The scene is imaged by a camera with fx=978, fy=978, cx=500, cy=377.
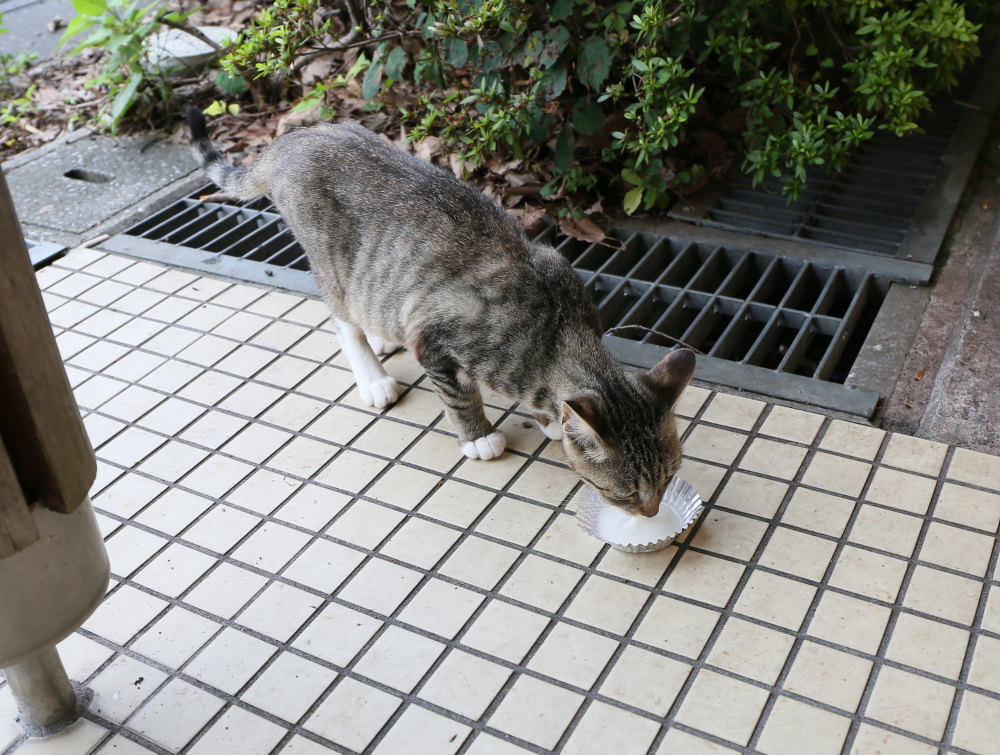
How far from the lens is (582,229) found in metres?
4.37

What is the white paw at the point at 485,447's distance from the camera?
3277 mm

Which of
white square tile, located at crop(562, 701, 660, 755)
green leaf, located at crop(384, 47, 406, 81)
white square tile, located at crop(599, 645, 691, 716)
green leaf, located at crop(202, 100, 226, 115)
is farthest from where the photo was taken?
green leaf, located at crop(202, 100, 226, 115)

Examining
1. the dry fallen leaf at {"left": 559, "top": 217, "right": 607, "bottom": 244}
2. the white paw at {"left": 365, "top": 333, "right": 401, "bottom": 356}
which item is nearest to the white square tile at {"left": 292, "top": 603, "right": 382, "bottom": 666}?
the white paw at {"left": 365, "top": 333, "right": 401, "bottom": 356}

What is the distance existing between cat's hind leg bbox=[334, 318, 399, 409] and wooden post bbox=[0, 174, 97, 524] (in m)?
1.56

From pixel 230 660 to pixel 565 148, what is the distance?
2689mm

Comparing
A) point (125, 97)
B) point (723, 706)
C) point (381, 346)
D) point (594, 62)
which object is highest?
point (594, 62)

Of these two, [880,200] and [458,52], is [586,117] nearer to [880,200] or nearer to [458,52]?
[458,52]

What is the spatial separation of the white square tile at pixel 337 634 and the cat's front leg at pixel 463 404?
76 centimetres

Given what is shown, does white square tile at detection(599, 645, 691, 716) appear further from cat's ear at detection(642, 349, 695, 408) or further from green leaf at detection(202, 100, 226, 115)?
green leaf at detection(202, 100, 226, 115)

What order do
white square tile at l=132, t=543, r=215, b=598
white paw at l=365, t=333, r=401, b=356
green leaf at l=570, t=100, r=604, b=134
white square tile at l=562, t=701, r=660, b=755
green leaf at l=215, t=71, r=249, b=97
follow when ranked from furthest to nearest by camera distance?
green leaf at l=215, t=71, r=249, b=97 < green leaf at l=570, t=100, r=604, b=134 < white paw at l=365, t=333, r=401, b=356 < white square tile at l=132, t=543, r=215, b=598 < white square tile at l=562, t=701, r=660, b=755

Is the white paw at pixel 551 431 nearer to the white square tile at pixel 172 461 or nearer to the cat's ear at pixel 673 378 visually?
the cat's ear at pixel 673 378

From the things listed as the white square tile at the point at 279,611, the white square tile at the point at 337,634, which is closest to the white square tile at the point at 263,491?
the white square tile at the point at 279,611

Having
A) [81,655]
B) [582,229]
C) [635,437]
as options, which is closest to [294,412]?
[81,655]

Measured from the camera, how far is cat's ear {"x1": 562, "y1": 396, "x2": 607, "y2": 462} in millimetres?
2633
